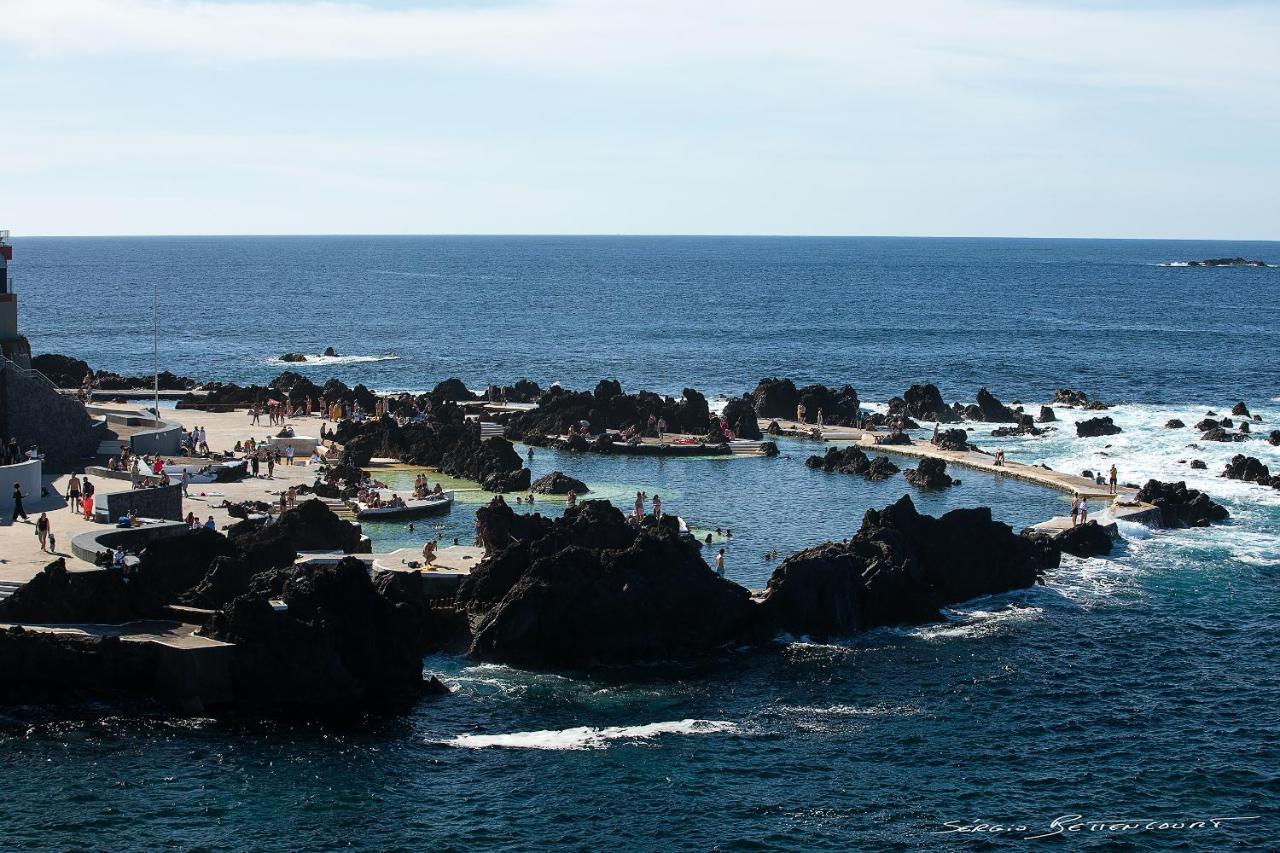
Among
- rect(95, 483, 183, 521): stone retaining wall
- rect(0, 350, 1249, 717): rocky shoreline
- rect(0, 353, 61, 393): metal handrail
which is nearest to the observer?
rect(0, 350, 1249, 717): rocky shoreline

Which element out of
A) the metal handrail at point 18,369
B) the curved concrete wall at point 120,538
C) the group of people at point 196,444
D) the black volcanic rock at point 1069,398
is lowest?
the curved concrete wall at point 120,538

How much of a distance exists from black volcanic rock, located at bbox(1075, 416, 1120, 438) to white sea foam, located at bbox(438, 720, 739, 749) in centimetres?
5600

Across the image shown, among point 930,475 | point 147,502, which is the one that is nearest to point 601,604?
point 147,502

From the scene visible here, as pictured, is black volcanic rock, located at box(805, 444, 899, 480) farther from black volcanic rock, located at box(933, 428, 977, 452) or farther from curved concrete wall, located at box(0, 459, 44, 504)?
curved concrete wall, located at box(0, 459, 44, 504)

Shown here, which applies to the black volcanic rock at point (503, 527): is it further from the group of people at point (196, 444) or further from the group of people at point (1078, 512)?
the group of people at point (1078, 512)

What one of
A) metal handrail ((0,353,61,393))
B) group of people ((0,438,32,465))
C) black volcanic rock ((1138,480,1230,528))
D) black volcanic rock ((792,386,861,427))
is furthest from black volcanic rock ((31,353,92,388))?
black volcanic rock ((1138,480,1230,528))

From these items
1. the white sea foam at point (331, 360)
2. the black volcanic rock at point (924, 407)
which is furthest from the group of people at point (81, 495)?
the white sea foam at point (331, 360)

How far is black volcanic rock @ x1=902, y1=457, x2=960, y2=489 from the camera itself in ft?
240

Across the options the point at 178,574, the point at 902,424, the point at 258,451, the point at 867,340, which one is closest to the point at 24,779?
the point at 178,574

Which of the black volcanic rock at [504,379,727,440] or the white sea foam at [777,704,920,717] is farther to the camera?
the black volcanic rock at [504,379,727,440]

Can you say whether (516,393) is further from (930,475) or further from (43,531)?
(43,531)

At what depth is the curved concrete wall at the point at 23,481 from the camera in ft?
166

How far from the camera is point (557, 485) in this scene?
226 feet

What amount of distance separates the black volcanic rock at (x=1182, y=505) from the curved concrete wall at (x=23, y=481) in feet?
149
